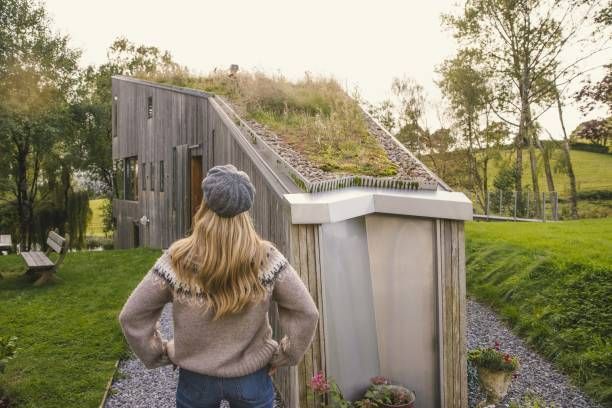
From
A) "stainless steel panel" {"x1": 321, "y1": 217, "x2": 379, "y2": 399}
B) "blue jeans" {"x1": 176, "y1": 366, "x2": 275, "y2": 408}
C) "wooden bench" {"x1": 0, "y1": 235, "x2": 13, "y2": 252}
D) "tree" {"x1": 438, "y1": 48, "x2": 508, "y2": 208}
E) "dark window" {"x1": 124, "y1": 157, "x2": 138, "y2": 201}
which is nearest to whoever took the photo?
"blue jeans" {"x1": 176, "y1": 366, "x2": 275, "y2": 408}

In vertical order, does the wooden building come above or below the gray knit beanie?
below

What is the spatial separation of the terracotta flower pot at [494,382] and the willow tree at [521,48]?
1962 centimetres

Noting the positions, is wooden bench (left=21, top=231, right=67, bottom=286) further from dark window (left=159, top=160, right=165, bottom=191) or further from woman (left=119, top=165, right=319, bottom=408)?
woman (left=119, top=165, right=319, bottom=408)

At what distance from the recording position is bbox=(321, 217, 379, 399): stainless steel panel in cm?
437

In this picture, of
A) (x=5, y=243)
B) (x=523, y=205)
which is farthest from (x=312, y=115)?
(x=523, y=205)

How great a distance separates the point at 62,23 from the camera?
23.4 metres

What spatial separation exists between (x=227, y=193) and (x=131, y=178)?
60.4ft

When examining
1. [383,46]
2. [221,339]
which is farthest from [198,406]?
[383,46]

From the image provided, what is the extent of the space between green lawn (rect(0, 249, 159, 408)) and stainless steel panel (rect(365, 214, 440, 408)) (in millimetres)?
2746

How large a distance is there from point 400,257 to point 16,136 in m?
22.2

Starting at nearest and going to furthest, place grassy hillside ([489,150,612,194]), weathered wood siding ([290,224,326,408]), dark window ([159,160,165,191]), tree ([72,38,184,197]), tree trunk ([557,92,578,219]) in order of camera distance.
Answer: weathered wood siding ([290,224,326,408]) → dark window ([159,160,165,191]) → tree trunk ([557,92,578,219]) → tree ([72,38,184,197]) → grassy hillside ([489,150,612,194])

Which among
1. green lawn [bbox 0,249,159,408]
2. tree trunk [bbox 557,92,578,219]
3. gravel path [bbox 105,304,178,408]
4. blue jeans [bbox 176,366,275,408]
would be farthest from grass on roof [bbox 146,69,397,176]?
tree trunk [bbox 557,92,578,219]

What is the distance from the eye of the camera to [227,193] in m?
2.19

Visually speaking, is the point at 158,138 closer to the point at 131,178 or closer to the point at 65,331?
the point at 131,178
